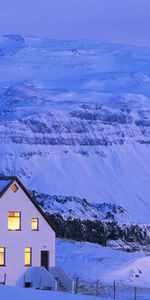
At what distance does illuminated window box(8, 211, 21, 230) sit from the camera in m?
54.8

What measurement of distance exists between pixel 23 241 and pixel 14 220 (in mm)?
1269

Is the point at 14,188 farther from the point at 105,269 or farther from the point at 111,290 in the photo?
the point at 105,269

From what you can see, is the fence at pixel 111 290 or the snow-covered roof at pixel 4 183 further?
A: the snow-covered roof at pixel 4 183

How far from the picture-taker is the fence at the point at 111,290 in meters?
52.7

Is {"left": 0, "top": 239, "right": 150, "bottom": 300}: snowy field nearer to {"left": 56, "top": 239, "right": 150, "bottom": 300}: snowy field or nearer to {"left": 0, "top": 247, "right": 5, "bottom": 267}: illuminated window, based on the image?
{"left": 56, "top": 239, "right": 150, "bottom": 300}: snowy field

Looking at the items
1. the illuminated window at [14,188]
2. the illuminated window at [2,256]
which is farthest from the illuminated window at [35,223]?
the illuminated window at [2,256]

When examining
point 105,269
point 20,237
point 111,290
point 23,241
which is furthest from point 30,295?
point 105,269

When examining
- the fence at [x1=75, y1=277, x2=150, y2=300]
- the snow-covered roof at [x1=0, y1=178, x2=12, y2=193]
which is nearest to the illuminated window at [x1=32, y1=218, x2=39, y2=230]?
the snow-covered roof at [x1=0, y1=178, x2=12, y2=193]

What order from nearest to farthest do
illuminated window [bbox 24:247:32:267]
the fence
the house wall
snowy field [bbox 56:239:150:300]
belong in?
1. the fence
2. the house wall
3. illuminated window [bbox 24:247:32:267]
4. snowy field [bbox 56:239:150:300]

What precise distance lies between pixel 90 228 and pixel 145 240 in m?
11.7

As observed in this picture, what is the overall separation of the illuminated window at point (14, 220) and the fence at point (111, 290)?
4.42m

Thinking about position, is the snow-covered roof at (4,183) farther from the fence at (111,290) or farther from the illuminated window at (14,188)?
the fence at (111,290)

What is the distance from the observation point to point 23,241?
5500 centimetres

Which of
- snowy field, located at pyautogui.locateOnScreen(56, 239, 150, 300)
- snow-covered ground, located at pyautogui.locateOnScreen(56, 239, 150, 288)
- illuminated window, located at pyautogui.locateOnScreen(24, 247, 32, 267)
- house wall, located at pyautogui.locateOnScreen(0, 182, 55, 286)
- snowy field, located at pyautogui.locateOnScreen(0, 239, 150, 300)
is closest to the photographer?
house wall, located at pyautogui.locateOnScreen(0, 182, 55, 286)
